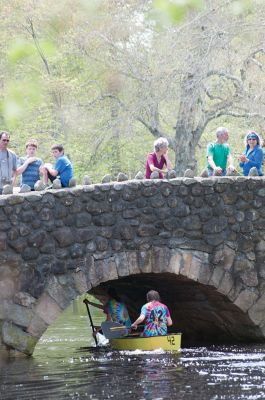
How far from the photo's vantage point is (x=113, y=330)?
1596 cm

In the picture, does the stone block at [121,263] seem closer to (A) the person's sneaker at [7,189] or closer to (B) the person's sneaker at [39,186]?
(B) the person's sneaker at [39,186]

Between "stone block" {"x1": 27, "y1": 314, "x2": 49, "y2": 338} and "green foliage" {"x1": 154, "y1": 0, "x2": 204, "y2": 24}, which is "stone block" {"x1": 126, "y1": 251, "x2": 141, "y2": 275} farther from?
"green foliage" {"x1": 154, "y1": 0, "x2": 204, "y2": 24}

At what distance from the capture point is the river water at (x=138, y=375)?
11227 mm

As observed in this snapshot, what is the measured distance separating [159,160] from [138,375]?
3244 millimetres

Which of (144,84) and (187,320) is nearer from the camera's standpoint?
(187,320)

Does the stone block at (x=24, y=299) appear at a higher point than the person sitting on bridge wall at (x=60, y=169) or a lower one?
lower

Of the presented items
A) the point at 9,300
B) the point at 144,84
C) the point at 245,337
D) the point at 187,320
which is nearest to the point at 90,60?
the point at 144,84

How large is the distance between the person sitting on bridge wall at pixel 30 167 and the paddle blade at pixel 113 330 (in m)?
Result: 2.73

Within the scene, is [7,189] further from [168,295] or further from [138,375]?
Result: [168,295]

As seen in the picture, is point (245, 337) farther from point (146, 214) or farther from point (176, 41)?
point (176, 41)

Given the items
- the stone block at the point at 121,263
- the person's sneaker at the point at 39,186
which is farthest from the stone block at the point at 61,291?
the person's sneaker at the point at 39,186

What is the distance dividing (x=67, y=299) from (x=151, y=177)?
76.8 inches

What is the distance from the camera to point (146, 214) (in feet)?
46.9

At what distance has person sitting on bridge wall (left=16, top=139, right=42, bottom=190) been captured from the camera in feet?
45.7
